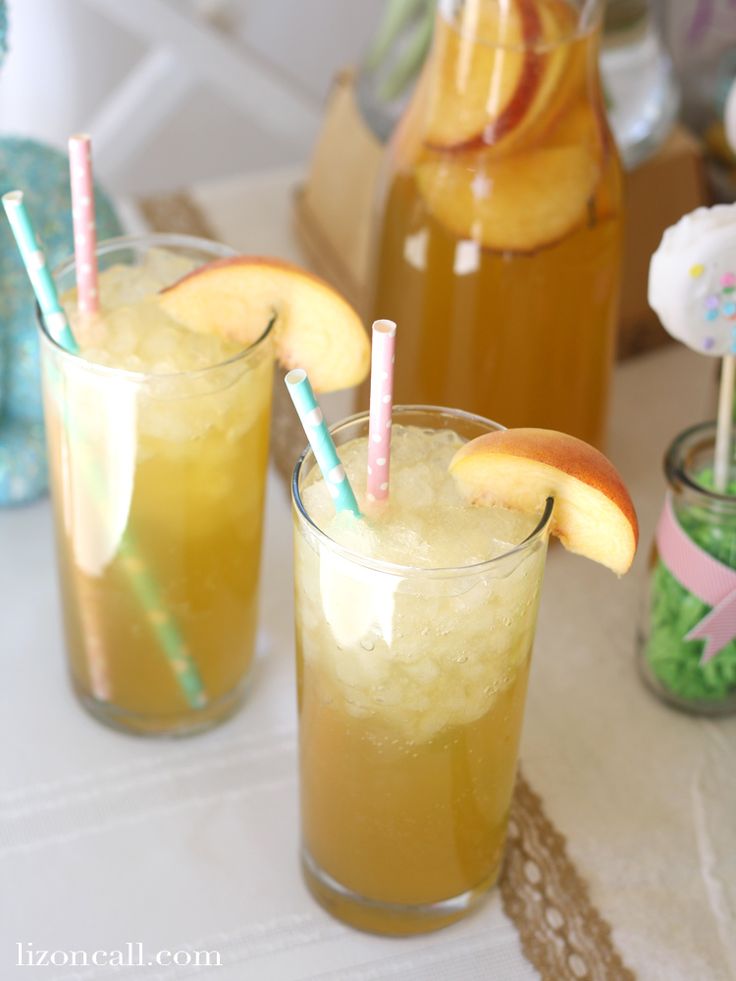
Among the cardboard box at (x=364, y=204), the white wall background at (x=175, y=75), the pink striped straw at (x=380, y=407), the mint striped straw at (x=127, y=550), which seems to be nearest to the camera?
the pink striped straw at (x=380, y=407)

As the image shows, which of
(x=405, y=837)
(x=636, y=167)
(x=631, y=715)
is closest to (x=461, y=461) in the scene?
(x=405, y=837)

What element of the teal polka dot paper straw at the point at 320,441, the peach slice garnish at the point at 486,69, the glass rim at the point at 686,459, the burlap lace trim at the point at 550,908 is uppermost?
the peach slice garnish at the point at 486,69

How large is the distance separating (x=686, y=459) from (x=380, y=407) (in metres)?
0.30

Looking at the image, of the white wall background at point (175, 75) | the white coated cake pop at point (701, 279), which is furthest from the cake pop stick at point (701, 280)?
the white wall background at point (175, 75)

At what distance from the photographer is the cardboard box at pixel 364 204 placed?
108cm

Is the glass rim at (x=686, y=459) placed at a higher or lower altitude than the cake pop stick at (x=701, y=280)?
lower

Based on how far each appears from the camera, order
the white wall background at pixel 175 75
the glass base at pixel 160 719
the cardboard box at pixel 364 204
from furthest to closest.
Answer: the white wall background at pixel 175 75, the cardboard box at pixel 364 204, the glass base at pixel 160 719

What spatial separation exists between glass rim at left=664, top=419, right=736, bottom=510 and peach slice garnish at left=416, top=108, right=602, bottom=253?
6.1 inches

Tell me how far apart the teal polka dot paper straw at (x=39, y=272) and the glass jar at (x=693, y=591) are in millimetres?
366

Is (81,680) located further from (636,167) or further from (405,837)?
(636,167)

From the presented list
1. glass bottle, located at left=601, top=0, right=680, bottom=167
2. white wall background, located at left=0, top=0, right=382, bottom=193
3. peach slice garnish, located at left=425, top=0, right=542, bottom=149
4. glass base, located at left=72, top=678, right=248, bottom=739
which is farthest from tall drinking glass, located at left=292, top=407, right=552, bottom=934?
white wall background, located at left=0, top=0, right=382, bottom=193

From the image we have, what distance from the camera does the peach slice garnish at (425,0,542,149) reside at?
822mm

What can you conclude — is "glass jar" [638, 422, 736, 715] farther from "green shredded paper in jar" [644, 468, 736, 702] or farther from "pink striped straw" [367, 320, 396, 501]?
"pink striped straw" [367, 320, 396, 501]

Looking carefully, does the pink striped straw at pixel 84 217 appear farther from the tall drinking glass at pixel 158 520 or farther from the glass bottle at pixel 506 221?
the glass bottle at pixel 506 221
